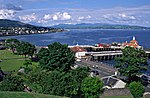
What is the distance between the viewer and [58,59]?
38.9 metres

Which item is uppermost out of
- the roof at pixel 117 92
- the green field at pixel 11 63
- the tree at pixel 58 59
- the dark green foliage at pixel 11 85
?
Result: the dark green foliage at pixel 11 85

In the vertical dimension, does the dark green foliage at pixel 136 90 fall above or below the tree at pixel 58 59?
below

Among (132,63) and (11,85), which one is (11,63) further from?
(11,85)

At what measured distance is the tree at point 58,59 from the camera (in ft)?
126

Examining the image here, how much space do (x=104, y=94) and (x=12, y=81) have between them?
30.7 ft

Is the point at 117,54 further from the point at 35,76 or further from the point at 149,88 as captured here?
the point at 35,76

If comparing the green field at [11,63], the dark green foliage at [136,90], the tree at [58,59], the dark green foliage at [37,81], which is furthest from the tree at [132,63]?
the green field at [11,63]

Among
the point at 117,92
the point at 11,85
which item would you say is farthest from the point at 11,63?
the point at 11,85

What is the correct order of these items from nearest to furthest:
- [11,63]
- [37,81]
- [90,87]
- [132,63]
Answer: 1. [90,87]
2. [37,81]
3. [132,63]
4. [11,63]

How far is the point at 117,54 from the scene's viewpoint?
258 feet

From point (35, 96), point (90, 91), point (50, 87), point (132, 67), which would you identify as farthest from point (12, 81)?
point (132, 67)

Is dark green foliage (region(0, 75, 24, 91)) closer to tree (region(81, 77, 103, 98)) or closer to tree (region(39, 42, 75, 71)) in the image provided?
tree (region(81, 77, 103, 98))

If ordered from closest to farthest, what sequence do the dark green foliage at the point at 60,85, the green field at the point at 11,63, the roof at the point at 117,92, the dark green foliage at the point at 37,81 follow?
the dark green foliage at the point at 60,85 < the dark green foliage at the point at 37,81 < the roof at the point at 117,92 < the green field at the point at 11,63

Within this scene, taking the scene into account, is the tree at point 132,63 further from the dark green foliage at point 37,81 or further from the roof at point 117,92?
the dark green foliage at point 37,81
